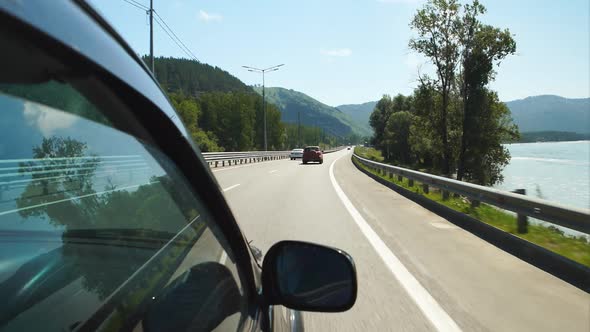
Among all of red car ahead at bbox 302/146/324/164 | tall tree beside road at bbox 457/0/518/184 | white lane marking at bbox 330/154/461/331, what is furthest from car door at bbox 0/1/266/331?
red car ahead at bbox 302/146/324/164

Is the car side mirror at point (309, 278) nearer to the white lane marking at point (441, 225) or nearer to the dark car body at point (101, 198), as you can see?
the dark car body at point (101, 198)

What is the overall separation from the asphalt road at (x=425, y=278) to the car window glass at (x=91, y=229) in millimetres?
283

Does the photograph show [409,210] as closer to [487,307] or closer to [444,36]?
[487,307]

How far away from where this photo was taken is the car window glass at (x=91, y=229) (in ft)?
3.30

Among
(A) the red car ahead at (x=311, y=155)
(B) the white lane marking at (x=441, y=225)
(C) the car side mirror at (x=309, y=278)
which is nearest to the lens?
(C) the car side mirror at (x=309, y=278)

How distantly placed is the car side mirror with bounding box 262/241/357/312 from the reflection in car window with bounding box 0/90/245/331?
0.54 feet

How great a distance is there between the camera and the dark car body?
85 centimetres

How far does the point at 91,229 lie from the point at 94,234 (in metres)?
0.02

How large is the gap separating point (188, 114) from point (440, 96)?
70.3 meters

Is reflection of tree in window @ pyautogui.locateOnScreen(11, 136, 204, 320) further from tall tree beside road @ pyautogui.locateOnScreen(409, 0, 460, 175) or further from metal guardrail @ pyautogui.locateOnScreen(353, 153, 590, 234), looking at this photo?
tall tree beside road @ pyautogui.locateOnScreen(409, 0, 460, 175)

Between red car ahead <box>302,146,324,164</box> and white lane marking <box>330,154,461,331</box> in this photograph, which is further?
red car ahead <box>302,146,324,164</box>

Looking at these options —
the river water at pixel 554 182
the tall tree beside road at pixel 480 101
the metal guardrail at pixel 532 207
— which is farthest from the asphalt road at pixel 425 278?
the tall tree beside road at pixel 480 101

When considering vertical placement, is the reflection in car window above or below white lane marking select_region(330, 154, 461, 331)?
above

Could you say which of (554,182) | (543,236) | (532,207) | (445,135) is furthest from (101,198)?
(554,182)
